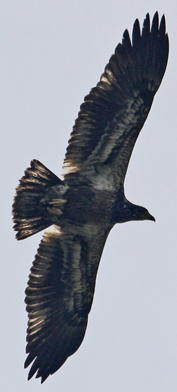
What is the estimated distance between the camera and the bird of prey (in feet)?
43.8

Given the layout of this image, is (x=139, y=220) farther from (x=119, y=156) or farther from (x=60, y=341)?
(x=60, y=341)

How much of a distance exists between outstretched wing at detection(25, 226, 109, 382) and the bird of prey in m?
0.01

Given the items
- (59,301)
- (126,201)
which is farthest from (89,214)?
(59,301)

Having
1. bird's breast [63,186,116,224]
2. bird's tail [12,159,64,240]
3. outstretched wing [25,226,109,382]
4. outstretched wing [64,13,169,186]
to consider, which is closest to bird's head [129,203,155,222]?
bird's breast [63,186,116,224]

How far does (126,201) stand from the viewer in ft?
45.5

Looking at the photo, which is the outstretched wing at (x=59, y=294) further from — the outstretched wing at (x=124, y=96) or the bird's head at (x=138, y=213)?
the outstretched wing at (x=124, y=96)

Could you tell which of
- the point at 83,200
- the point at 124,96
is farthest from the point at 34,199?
the point at 124,96

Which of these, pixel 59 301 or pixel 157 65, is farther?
pixel 59 301

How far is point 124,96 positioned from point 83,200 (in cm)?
162

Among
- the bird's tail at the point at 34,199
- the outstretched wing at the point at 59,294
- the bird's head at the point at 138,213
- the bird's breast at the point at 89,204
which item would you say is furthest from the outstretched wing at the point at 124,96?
the outstretched wing at the point at 59,294

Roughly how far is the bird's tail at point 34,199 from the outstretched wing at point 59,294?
0.47m

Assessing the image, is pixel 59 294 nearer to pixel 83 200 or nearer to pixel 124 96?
pixel 83 200

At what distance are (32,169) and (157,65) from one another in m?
2.32

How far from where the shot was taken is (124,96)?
13.4m
